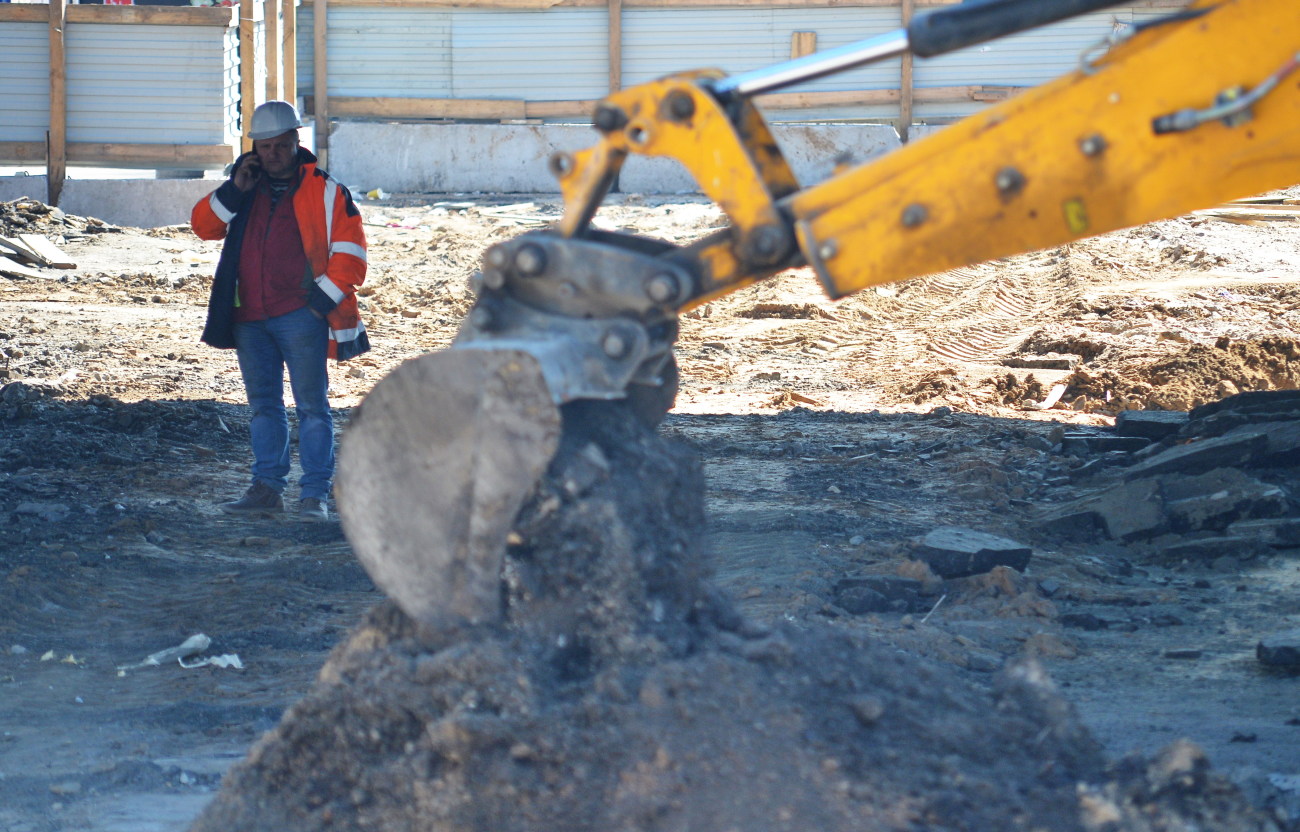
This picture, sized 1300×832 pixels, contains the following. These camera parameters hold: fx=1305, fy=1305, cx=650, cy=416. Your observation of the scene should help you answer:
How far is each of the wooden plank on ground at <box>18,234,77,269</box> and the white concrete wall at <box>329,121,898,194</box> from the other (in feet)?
19.7

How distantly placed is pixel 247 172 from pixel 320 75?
551 inches

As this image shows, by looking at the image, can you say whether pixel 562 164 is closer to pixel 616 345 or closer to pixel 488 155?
pixel 616 345

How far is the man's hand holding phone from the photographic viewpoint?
5.95 meters

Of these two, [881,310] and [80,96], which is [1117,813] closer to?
[881,310]

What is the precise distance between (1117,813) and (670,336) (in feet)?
4.70

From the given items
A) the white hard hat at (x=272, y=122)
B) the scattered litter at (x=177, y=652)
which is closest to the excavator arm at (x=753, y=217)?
the scattered litter at (x=177, y=652)

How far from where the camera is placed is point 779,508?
6320 millimetres

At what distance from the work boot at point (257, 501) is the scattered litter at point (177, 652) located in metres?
1.71

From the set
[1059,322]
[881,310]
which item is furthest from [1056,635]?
[881,310]

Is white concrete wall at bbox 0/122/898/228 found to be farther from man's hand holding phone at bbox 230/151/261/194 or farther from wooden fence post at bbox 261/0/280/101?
man's hand holding phone at bbox 230/151/261/194

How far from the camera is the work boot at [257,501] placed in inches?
251

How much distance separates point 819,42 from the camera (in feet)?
64.0

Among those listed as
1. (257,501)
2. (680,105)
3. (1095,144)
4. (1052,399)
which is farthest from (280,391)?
(1052,399)

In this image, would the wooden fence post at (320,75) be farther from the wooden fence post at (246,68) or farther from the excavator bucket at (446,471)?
the excavator bucket at (446,471)
